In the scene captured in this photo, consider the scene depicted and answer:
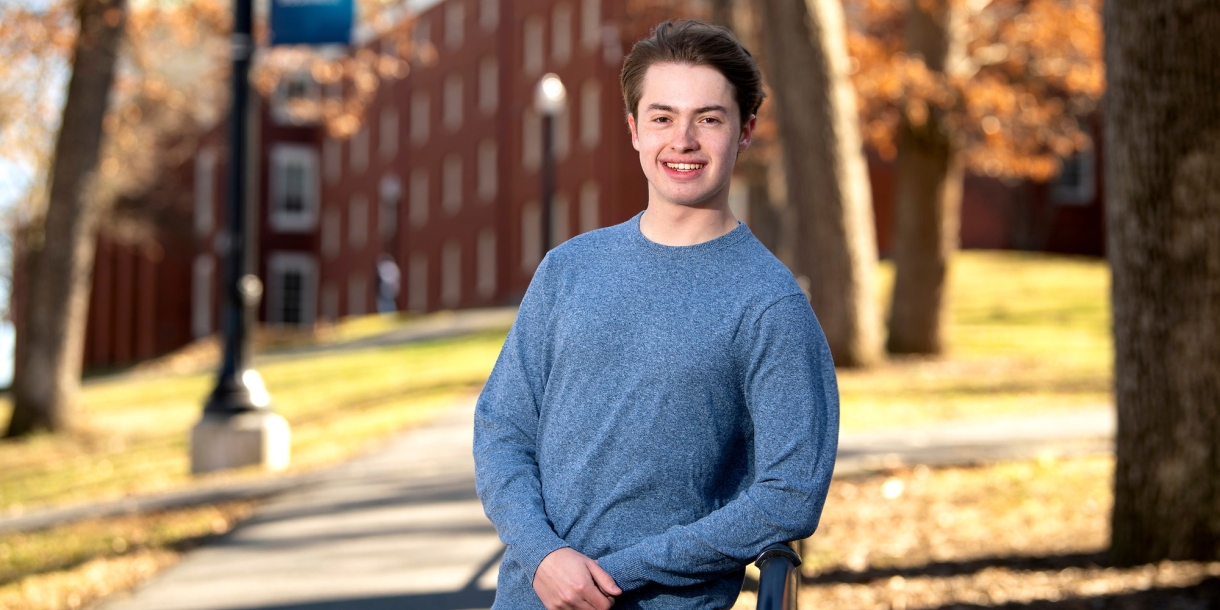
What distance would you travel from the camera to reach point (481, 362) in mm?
20781

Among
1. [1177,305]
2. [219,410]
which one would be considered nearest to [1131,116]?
[1177,305]

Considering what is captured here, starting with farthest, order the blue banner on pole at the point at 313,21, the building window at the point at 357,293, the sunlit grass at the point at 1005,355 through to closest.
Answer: the building window at the point at 357,293
the sunlit grass at the point at 1005,355
the blue banner on pole at the point at 313,21

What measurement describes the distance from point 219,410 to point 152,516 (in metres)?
2.34

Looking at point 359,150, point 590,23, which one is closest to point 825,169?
point 590,23

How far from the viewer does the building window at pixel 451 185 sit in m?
42.4

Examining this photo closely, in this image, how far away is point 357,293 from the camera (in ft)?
154

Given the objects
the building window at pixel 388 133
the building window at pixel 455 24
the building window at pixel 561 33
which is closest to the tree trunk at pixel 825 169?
the building window at pixel 561 33

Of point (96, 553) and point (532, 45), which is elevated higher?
point (532, 45)

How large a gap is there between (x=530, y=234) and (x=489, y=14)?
7586mm

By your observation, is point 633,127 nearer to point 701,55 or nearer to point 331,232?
point 701,55

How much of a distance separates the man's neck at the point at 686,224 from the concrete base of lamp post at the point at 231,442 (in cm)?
888

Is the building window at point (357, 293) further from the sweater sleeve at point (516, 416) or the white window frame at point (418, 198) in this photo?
the sweater sleeve at point (516, 416)

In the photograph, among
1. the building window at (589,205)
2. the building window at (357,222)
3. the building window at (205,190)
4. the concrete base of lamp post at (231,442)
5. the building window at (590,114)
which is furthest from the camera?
the building window at (205,190)

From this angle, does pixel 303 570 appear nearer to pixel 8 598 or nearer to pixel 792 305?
pixel 8 598
